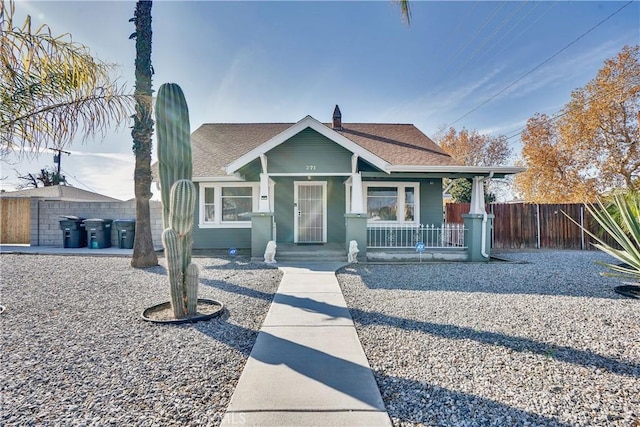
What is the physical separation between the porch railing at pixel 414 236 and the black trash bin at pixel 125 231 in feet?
30.8

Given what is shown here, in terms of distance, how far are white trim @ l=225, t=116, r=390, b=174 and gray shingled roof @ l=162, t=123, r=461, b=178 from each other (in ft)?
6.99

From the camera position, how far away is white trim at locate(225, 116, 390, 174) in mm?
9031

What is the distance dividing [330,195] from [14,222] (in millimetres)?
14601

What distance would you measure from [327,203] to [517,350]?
343 inches

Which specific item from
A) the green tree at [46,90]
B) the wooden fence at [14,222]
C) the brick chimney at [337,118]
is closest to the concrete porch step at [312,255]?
the green tree at [46,90]

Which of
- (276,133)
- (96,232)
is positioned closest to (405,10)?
(276,133)

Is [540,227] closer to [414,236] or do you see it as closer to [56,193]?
[414,236]

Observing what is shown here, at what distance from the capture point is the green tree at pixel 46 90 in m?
3.67

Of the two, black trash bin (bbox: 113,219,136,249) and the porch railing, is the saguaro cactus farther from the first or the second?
black trash bin (bbox: 113,219,136,249)

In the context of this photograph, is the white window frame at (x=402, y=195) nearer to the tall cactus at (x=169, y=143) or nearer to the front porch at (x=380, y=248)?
the front porch at (x=380, y=248)

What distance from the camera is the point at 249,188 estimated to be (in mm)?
11586

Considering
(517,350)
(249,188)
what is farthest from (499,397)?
(249,188)

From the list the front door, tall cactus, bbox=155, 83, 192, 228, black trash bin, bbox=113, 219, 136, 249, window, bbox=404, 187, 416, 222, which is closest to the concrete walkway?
tall cactus, bbox=155, 83, 192, 228

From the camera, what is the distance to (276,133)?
14492 mm
